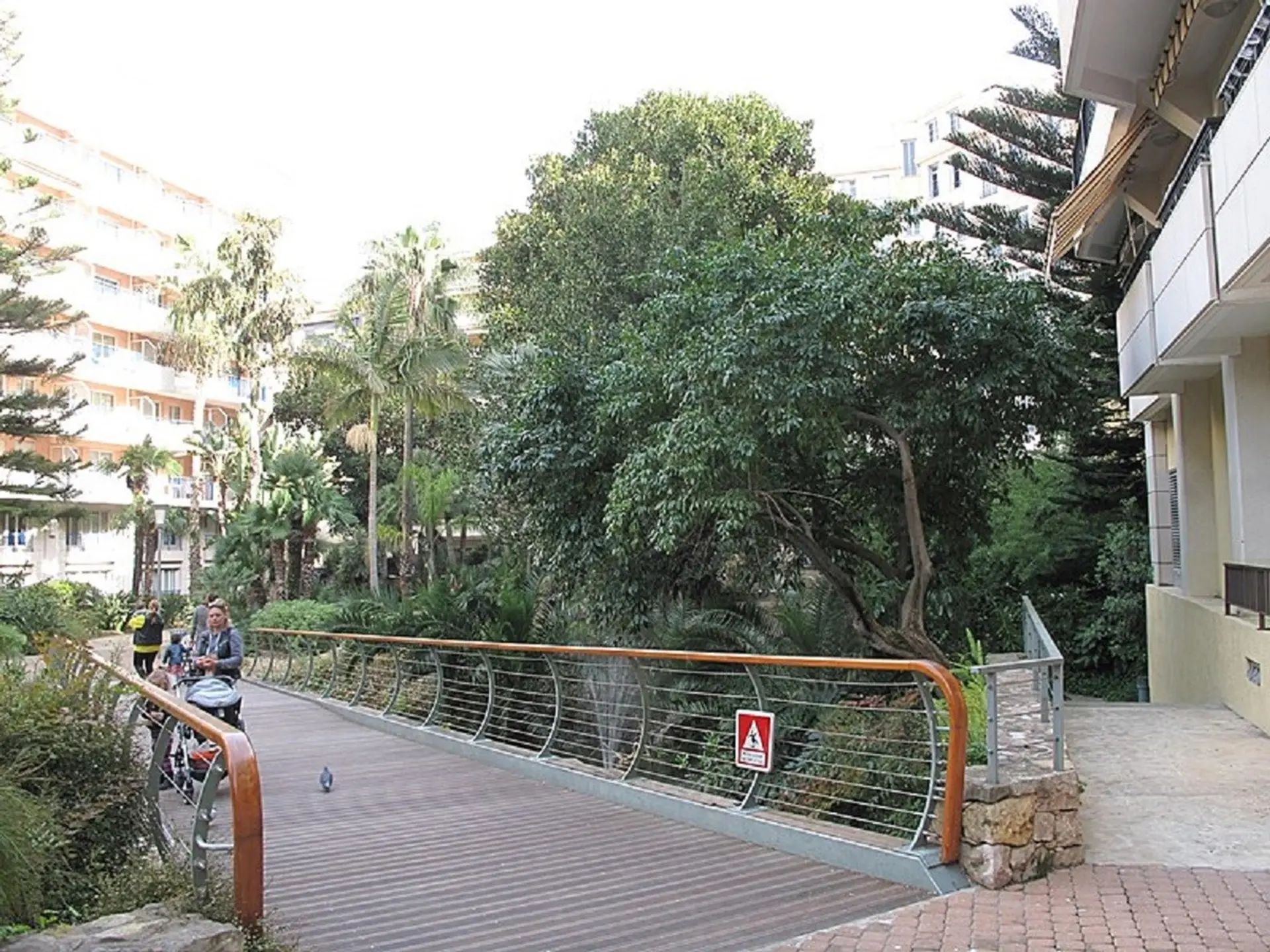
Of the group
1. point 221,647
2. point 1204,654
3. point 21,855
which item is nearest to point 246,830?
point 21,855

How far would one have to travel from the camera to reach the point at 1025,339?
12.2 m

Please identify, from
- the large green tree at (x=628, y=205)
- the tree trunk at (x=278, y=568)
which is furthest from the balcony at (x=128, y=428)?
the large green tree at (x=628, y=205)

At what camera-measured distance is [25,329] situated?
27.9 m

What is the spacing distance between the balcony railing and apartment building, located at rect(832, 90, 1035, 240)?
143 feet

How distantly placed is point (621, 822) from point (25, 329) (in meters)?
25.6

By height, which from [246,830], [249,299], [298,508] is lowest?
[246,830]

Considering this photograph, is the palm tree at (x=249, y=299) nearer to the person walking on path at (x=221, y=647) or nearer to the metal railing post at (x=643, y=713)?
the person walking on path at (x=221, y=647)

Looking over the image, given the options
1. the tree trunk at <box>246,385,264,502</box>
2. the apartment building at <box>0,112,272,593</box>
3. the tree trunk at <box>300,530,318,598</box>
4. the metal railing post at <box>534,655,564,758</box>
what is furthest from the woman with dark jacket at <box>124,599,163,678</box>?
the apartment building at <box>0,112,272,593</box>

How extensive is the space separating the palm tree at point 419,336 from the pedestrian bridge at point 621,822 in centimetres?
1684

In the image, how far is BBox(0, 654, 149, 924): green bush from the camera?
5227 mm

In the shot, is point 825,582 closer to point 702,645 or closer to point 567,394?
point 702,645

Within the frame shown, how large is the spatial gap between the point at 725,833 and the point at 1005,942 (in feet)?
7.71

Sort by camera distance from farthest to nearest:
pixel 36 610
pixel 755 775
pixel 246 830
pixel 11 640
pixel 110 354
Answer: pixel 110 354 → pixel 36 610 → pixel 11 640 → pixel 755 775 → pixel 246 830

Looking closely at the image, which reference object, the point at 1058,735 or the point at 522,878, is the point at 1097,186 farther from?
the point at 522,878
